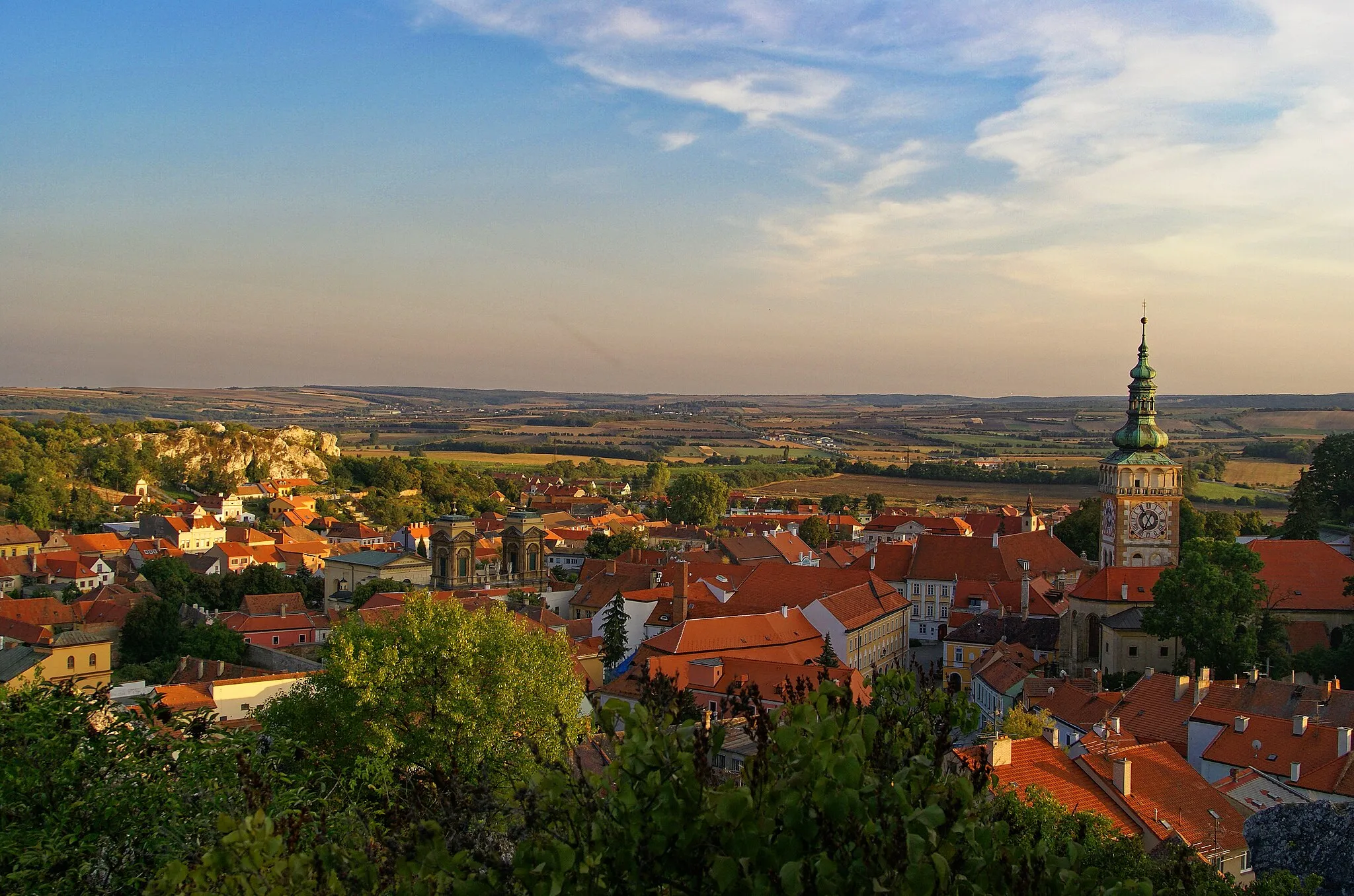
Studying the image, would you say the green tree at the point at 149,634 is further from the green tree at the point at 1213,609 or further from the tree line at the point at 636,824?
the tree line at the point at 636,824

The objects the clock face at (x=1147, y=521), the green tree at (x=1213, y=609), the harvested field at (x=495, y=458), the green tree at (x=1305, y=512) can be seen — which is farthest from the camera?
the harvested field at (x=495, y=458)

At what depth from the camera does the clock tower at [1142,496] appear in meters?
45.5

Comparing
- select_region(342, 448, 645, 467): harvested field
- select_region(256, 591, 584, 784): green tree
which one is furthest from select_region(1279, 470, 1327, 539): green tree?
select_region(342, 448, 645, 467): harvested field

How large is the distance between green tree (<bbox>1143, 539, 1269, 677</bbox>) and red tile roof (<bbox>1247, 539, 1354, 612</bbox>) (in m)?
4.92

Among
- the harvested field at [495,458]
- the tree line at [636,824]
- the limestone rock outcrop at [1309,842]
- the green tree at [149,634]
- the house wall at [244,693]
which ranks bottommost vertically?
the harvested field at [495,458]

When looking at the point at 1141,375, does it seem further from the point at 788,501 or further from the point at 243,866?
the point at 788,501

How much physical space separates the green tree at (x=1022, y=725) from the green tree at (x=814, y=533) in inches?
1992

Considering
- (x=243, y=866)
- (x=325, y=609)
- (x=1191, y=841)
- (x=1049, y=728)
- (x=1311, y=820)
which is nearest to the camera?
(x=243, y=866)

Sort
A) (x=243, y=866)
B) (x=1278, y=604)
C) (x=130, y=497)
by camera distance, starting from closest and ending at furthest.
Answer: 1. (x=243, y=866)
2. (x=1278, y=604)
3. (x=130, y=497)

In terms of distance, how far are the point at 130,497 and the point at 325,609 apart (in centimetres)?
4998

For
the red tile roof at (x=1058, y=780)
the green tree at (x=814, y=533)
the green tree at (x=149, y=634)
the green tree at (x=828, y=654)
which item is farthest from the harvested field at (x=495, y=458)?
the red tile roof at (x=1058, y=780)

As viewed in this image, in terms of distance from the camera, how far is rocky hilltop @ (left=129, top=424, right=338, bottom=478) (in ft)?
354

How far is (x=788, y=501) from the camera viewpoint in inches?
4250

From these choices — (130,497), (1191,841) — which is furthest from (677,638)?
(130,497)
